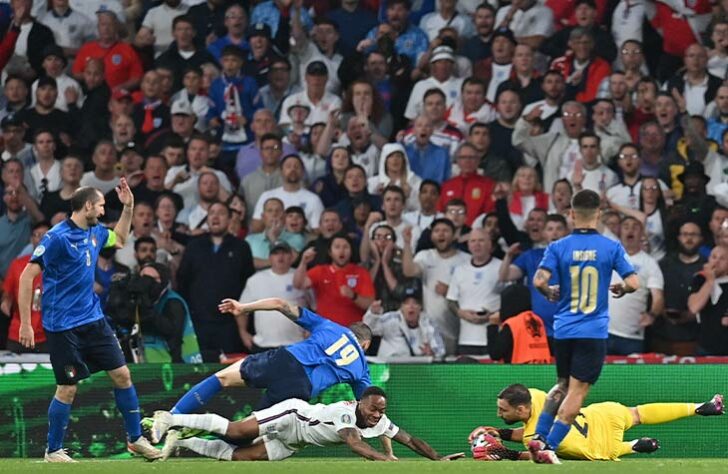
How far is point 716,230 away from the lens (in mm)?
16906

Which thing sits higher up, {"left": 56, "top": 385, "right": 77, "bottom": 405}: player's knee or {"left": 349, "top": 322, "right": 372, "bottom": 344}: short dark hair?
{"left": 349, "top": 322, "right": 372, "bottom": 344}: short dark hair

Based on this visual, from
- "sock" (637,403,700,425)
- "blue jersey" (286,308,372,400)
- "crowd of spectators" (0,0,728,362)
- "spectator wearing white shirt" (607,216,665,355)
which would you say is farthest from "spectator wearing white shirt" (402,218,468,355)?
"blue jersey" (286,308,372,400)

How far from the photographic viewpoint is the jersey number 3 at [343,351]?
1343 centimetres

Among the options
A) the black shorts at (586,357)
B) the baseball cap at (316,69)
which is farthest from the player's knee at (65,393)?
the baseball cap at (316,69)

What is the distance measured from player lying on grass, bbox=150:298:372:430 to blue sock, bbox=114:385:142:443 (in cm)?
50

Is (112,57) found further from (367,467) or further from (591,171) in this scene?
(367,467)

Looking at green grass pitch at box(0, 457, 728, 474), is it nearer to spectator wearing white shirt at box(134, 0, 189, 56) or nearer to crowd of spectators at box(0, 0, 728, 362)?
crowd of spectators at box(0, 0, 728, 362)

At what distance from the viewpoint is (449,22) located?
20.0 m

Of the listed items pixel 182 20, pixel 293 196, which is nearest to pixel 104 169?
pixel 293 196

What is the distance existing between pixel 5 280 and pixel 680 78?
7.88 meters

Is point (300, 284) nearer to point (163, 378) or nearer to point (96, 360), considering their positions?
point (163, 378)

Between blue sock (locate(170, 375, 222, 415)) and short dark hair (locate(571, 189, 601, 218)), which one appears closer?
short dark hair (locate(571, 189, 601, 218))

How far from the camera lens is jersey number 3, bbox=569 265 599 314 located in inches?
480

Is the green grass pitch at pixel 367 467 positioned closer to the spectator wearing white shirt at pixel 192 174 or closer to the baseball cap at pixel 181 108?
the spectator wearing white shirt at pixel 192 174
